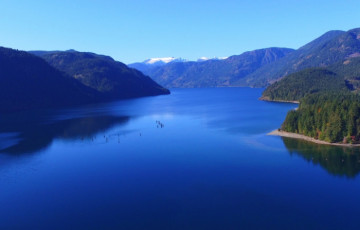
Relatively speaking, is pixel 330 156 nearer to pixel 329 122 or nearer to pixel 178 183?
pixel 329 122

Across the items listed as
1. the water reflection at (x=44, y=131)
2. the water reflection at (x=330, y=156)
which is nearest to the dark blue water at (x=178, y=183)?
the water reflection at (x=330, y=156)

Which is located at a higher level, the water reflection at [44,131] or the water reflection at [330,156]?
the water reflection at [44,131]

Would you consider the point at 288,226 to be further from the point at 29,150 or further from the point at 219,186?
the point at 29,150

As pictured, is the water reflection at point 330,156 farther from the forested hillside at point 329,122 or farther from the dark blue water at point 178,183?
the forested hillside at point 329,122

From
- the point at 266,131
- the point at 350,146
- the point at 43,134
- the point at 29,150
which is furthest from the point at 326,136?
the point at 43,134

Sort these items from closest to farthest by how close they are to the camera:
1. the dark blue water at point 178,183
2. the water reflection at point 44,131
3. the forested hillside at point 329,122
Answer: the dark blue water at point 178,183, the forested hillside at point 329,122, the water reflection at point 44,131
